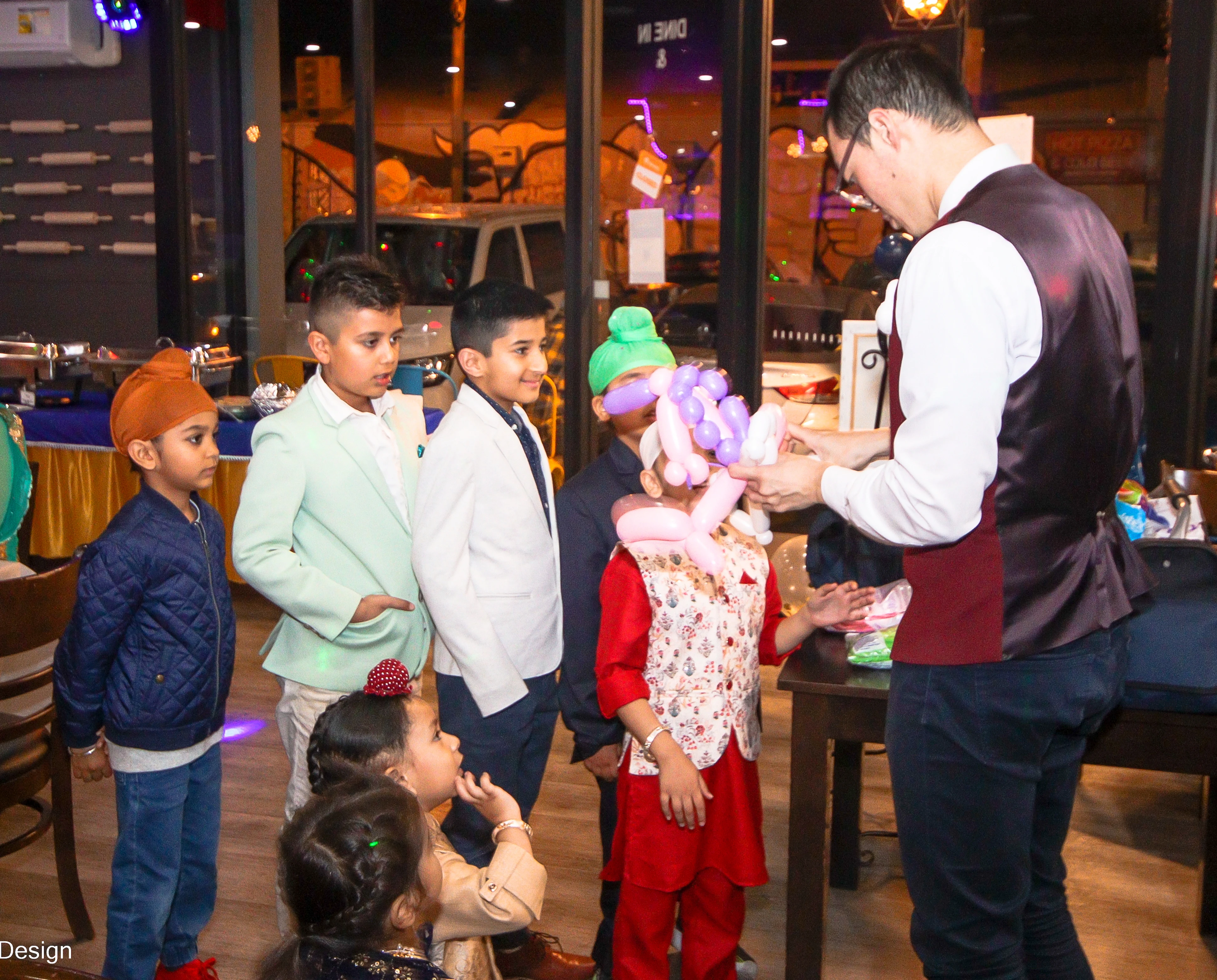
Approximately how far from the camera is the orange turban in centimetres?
192

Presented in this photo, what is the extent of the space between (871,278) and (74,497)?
10.6ft

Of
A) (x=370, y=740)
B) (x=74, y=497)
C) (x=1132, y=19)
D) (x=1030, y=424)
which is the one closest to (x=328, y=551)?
(x=370, y=740)

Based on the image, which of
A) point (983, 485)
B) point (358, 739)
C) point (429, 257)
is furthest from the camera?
point (429, 257)

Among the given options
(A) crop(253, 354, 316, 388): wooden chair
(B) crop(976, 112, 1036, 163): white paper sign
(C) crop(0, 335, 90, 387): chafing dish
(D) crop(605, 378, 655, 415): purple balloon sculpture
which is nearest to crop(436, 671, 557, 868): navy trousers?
(D) crop(605, 378, 655, 415): purple balloon sculpture

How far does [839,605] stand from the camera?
1923 mm

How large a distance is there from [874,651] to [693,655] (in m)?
0.28

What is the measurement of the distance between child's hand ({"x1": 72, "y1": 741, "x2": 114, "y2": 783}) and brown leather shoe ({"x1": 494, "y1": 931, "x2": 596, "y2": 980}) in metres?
0.74

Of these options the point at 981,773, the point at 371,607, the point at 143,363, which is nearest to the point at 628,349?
the point at 371,607

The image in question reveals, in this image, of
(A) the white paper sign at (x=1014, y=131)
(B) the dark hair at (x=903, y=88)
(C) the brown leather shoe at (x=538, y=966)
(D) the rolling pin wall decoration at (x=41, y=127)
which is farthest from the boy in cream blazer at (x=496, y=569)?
(D) the rolling pin wall decoration at (x=41, y=127)

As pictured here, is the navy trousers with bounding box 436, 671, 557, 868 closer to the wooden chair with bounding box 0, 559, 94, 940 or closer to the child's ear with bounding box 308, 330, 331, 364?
the child's ear with bounding box 308, 330, 331, 364

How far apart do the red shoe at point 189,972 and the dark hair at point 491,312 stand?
1127mm

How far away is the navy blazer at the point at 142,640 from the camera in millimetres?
1826

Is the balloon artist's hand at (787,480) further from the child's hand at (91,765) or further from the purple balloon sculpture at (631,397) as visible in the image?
the child's hand at (91,765)

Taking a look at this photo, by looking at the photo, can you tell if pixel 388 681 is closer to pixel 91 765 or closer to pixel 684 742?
pixel 684 742
